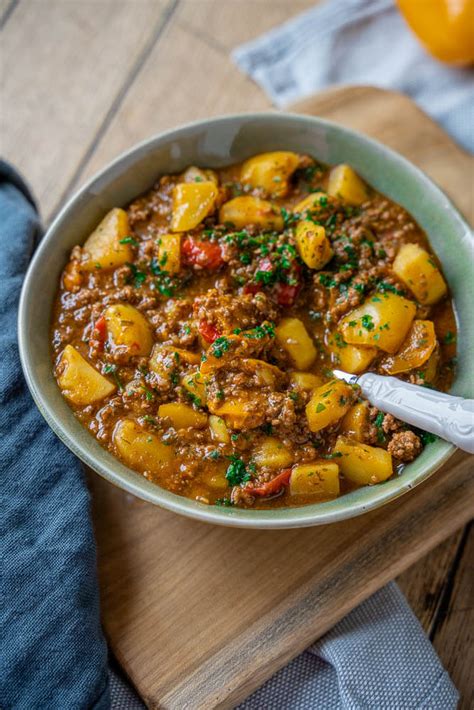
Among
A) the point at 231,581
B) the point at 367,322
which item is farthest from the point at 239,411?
the point at 231,581

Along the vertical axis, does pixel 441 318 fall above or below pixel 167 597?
above

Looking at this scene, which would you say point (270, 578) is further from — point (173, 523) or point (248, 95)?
point (248, 95)

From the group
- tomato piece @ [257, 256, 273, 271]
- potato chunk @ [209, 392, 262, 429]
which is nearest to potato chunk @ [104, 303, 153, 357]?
potato chunk @ [209, 392, 262, 429]

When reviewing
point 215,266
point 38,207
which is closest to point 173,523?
point 215,266

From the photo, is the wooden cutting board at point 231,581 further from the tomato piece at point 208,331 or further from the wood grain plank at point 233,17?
the wood grain plank at point 233,17

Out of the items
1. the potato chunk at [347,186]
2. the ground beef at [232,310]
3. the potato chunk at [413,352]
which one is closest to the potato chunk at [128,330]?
the ground beef at [232,310]

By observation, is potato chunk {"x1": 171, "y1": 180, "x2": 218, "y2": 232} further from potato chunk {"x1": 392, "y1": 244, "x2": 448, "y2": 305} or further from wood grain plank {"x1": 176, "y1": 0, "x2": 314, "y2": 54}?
wood grain plank {"x1": 176, "y1": 0, "x2": 314, "y2": 54}
